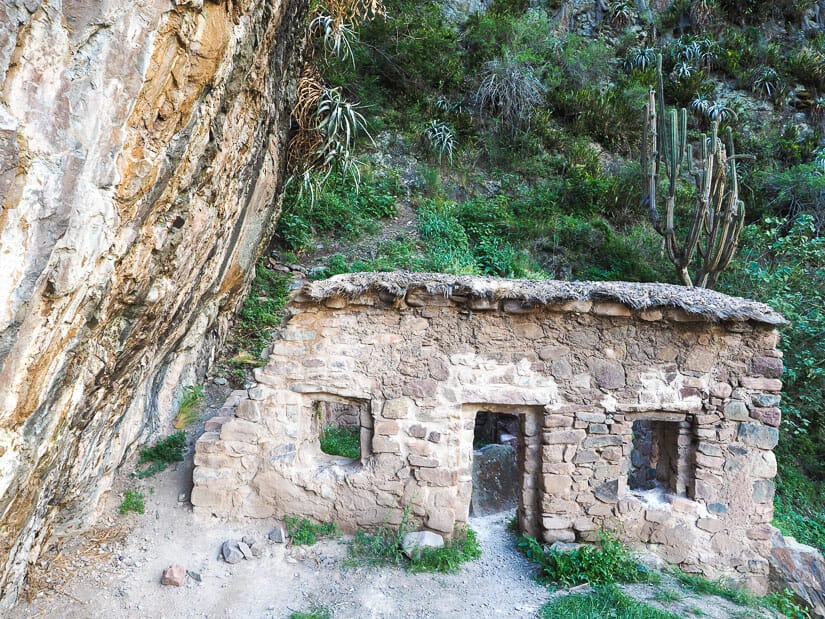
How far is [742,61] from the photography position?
1348 cm

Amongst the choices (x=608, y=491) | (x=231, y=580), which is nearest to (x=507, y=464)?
(x=608, y=491)

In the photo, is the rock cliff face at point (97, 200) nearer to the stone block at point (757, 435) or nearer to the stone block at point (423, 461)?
the stone block at point (423, 461)

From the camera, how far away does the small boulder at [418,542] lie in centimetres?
387

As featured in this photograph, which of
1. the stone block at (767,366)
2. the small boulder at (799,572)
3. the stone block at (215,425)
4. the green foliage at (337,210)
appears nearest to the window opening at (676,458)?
the stone block at (767,366)

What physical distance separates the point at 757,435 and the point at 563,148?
29.9ft

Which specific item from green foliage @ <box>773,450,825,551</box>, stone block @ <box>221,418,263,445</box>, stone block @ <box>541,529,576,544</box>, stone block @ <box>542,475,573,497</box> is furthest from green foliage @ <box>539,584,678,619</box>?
green foliage @ <box>773,450,825,551</box>

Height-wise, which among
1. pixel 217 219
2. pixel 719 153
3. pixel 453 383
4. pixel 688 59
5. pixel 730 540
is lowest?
pixel 730 540

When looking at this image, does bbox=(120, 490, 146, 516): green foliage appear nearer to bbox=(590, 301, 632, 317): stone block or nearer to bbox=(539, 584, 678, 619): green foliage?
bbox=(539, 584, 678, 619): green foliage

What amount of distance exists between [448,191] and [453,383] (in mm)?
7204

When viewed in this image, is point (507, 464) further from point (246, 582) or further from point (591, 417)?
point (246, 582)

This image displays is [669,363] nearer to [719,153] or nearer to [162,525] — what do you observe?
[162,525]

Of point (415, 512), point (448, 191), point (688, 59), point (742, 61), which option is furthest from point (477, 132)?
point (415, 512)

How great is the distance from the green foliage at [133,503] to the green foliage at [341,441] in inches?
82.2

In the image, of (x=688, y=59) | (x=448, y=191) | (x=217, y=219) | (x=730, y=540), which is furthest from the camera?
(x=688, y=59)
